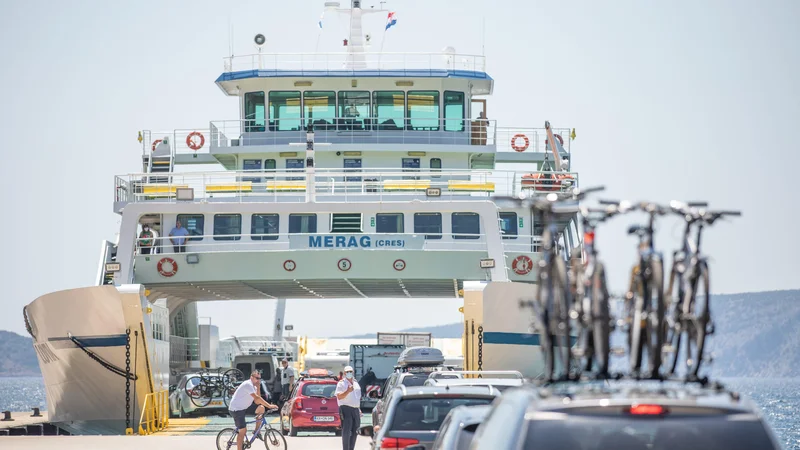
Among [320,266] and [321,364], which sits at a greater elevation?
[320,266]

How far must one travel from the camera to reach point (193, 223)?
30.7m

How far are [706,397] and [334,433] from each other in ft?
74.7

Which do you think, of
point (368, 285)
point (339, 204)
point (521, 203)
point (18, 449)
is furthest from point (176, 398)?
point (521, 203)

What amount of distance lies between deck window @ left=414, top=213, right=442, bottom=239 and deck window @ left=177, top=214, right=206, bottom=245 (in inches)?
207

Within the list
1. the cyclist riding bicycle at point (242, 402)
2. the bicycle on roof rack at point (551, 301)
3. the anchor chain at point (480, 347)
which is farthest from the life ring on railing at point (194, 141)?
the bicycle on roof rack at point (551, 301)

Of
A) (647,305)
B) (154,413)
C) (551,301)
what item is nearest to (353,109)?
(154,413)

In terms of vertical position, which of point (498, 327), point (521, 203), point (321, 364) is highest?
point (521, 203)

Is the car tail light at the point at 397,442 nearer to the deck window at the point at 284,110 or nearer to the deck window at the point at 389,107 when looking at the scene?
the deck window at the point at 389,107

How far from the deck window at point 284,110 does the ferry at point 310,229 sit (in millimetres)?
44

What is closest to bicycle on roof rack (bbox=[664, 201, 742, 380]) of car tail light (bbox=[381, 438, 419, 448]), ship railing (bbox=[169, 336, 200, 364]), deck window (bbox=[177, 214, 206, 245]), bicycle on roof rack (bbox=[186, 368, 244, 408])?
car tail light (bbox=[381, 438, 419, 448])

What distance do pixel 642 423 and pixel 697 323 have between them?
1051mm

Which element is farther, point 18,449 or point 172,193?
point 172,193

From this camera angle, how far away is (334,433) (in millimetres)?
28703

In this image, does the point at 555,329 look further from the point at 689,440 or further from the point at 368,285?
the point at 368,285
